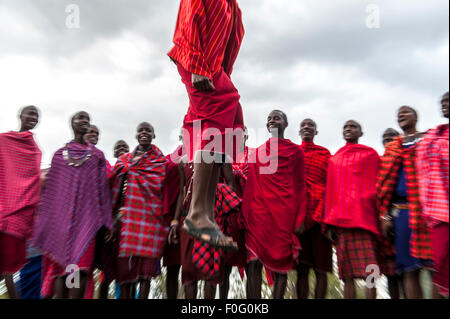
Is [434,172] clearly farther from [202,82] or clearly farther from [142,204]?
[142,204]

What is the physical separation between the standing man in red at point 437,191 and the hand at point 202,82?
1974mm

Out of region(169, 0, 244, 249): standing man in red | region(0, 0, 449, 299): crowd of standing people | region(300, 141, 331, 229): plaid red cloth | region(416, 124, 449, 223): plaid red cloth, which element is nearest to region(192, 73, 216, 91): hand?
region(169, 0, 244, 249): standing man in red

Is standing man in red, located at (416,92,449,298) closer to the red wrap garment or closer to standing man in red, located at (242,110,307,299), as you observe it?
standing man in red, located at (242,110,307,299)

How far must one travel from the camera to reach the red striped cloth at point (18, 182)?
11.5ft

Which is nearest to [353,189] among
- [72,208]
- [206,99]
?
[206,99]

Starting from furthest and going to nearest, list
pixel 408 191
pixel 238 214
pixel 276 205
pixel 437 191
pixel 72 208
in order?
pixel 238 214 → pixel 276 205 → pixel 72 208 → pixel 408 191 → pixel 437 191

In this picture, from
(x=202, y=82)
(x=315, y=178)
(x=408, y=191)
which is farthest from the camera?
(x=315, y=178)

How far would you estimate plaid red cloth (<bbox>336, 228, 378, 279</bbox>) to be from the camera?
3.27 metres

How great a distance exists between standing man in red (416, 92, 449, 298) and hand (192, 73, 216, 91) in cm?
197

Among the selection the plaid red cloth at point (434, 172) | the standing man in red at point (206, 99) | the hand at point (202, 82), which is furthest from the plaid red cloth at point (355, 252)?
the hand at point (202, 82)

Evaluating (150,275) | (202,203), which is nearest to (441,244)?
(202,203)

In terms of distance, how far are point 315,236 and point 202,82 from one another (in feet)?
8.83

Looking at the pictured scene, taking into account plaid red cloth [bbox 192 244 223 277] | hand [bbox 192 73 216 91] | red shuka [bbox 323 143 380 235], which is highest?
hand [bbox 192 73 216 91]

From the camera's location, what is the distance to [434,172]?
2738 mm
